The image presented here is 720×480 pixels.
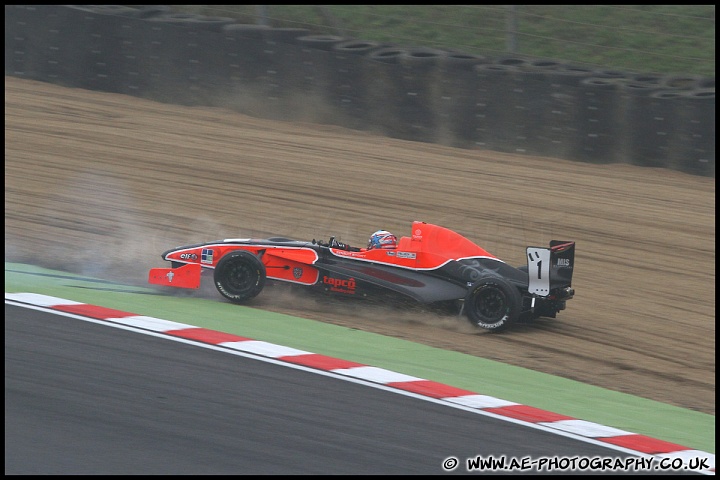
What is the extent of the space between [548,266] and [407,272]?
128 cm

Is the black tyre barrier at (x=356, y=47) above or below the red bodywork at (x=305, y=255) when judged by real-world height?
above

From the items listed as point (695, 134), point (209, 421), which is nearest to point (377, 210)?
point (695, 134)

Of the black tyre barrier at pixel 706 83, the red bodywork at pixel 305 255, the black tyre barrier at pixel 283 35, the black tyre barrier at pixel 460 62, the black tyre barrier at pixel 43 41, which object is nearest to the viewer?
the red bodywork at pixel 305 255

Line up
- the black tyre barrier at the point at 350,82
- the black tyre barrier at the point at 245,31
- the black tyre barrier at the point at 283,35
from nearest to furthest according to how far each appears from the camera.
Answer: the black tyre barrier at the point at 350,82 → the black tyre barrier at the point at 283,35 → the black tyre barrier at the point at 245,31

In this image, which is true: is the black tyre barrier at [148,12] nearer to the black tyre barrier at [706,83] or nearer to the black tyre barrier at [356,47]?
the black tyre barrier at [356,47]

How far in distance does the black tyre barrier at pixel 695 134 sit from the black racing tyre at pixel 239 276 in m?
8.22

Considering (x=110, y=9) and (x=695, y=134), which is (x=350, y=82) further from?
(x=695, y=134)

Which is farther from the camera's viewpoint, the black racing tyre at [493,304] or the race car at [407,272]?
the race car at [407,272]

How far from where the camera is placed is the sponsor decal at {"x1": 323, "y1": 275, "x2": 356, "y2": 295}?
9391mm

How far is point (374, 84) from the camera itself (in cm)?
1688

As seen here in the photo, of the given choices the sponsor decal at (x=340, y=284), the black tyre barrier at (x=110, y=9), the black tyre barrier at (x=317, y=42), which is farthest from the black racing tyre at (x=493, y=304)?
the black tyre barrier at (x=110, y=9)

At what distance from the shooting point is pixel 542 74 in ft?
51.6

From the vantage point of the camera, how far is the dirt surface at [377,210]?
9195 mm

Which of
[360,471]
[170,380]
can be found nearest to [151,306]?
[170,380]
